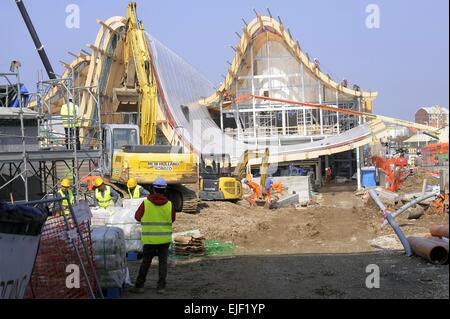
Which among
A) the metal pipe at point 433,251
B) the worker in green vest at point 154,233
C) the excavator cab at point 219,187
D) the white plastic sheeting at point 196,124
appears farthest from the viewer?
the white plastic sheeting at point 196,124

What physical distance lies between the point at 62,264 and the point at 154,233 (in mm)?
1260

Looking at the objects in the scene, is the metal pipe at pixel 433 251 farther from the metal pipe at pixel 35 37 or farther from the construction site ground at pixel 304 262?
the metal pipe at pixel 35 37

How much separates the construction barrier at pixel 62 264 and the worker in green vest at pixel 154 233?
2.42 feet

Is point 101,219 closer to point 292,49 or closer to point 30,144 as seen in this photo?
point 30,144

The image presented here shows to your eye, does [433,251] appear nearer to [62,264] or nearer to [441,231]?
[441,231]

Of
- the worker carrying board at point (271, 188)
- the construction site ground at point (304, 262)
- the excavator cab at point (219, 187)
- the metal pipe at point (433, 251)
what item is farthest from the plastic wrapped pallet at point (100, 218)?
the worker carrying board at point (271, 188)

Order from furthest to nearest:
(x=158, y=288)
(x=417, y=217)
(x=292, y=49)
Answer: (x=292, y=49) → (x=417, y=217) → (x=158, y=288)

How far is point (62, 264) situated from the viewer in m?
7.18

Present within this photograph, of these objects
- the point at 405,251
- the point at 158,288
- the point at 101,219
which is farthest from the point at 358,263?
the point at 101,219

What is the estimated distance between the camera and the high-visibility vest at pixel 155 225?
25.3 feet

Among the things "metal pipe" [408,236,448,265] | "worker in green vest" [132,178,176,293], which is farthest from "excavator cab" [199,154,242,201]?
"worker in green vest" [132,178,176,293]

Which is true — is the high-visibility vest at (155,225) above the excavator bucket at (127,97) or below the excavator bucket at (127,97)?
below
